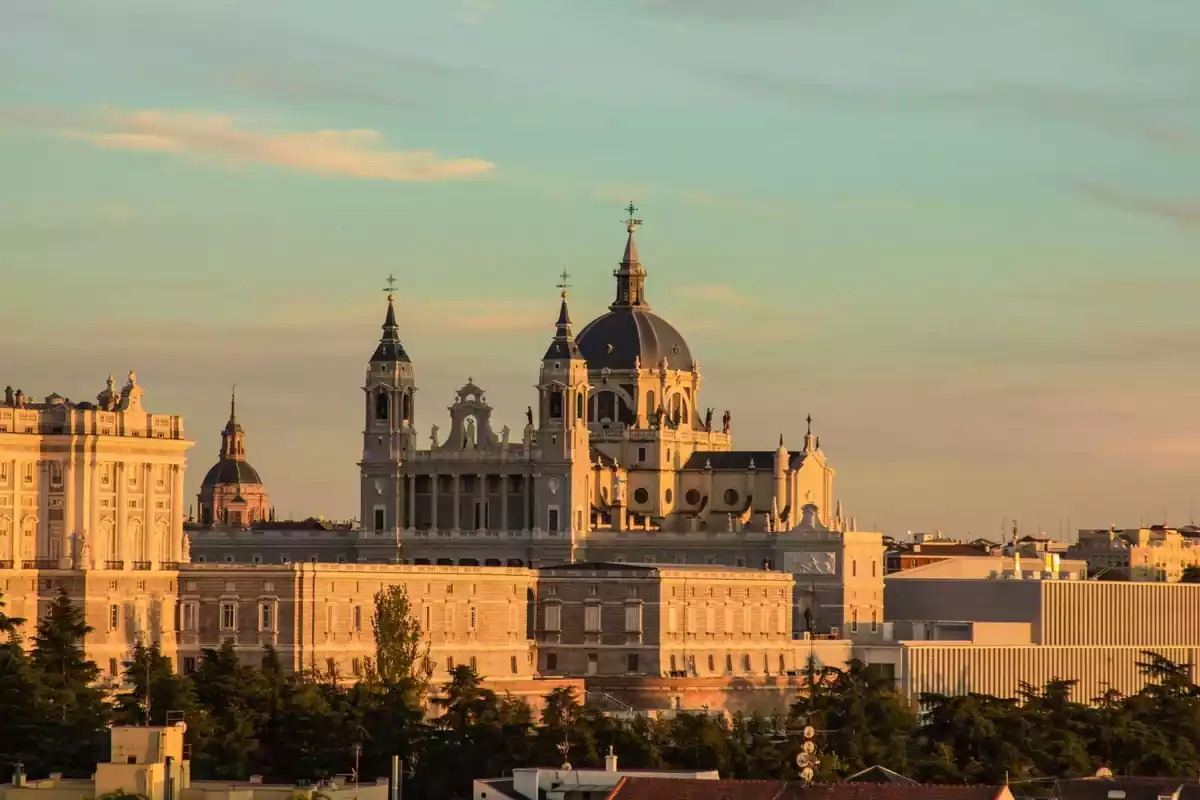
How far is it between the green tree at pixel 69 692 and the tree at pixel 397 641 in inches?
566

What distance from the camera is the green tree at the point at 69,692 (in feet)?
477

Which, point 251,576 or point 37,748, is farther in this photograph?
point 251,576

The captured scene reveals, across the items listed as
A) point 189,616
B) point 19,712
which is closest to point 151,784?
point 19,712

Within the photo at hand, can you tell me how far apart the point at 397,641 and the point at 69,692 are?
3108 cm

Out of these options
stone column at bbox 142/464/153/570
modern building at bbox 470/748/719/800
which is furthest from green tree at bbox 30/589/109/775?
modern building at bbox 470/748/719/800

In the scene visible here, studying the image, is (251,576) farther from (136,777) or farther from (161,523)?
(136,777)

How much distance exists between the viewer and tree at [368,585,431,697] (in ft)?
597

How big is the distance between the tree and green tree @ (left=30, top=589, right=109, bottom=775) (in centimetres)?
1437

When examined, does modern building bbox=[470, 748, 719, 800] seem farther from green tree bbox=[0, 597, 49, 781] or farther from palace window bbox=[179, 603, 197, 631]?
palace window bbox=[179, 603, 197, 631]

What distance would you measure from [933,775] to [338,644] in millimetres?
44789

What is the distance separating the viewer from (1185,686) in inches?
7397

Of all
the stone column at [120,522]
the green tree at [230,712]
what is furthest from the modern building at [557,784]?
the stone column at [120,522]

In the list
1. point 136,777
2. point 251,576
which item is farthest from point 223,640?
point 136,777

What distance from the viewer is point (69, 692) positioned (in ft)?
511
